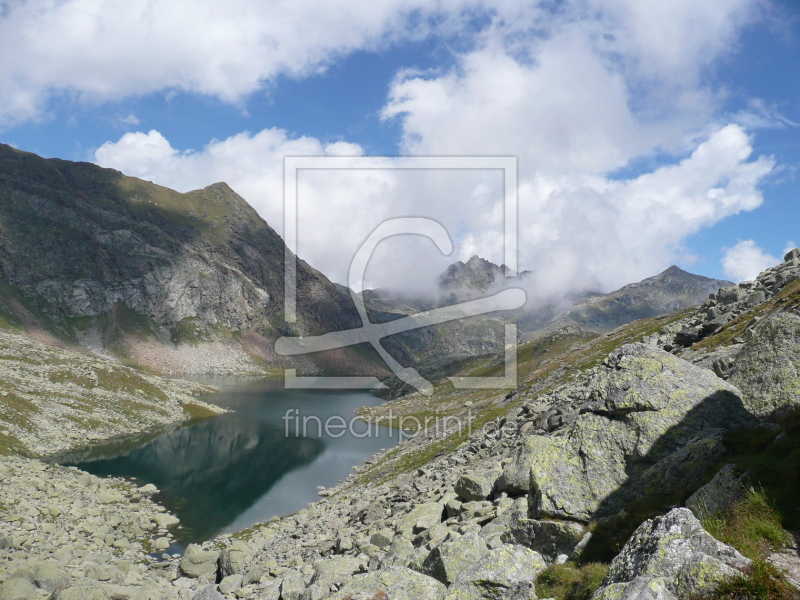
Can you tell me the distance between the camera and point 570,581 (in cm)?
994

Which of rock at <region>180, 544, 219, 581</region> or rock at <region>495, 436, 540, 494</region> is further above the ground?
rock at <region>495, 436, 540, 494</region>

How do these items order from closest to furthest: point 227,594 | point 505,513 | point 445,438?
point 505,513 → point 227,594 → point 445,438

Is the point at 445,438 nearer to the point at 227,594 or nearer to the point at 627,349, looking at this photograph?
the point at 227,594

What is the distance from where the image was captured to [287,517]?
42.9 metres

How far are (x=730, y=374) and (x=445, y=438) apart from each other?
45619 millimetres

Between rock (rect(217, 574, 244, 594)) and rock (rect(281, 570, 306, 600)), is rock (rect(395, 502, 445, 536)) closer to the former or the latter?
rock (rect(281, 570, 306, 600))

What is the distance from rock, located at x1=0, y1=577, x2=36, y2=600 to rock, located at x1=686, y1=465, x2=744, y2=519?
2839 cm

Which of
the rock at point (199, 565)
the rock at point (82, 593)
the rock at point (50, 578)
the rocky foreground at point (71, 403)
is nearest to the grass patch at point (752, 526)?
the rock at point (82, 593)

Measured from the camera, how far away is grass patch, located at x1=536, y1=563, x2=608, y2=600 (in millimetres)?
9453

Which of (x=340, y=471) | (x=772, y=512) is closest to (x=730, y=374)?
(x=772, y=512)

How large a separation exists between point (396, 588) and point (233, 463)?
60.7m

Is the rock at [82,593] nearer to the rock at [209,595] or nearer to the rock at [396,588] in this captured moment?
the rock at [209,595]

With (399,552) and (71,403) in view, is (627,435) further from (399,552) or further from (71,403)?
(71,403)

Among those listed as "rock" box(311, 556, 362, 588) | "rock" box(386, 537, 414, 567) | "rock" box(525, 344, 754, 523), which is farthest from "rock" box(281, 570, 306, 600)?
"rock" box(525, 344, 754, 523)
